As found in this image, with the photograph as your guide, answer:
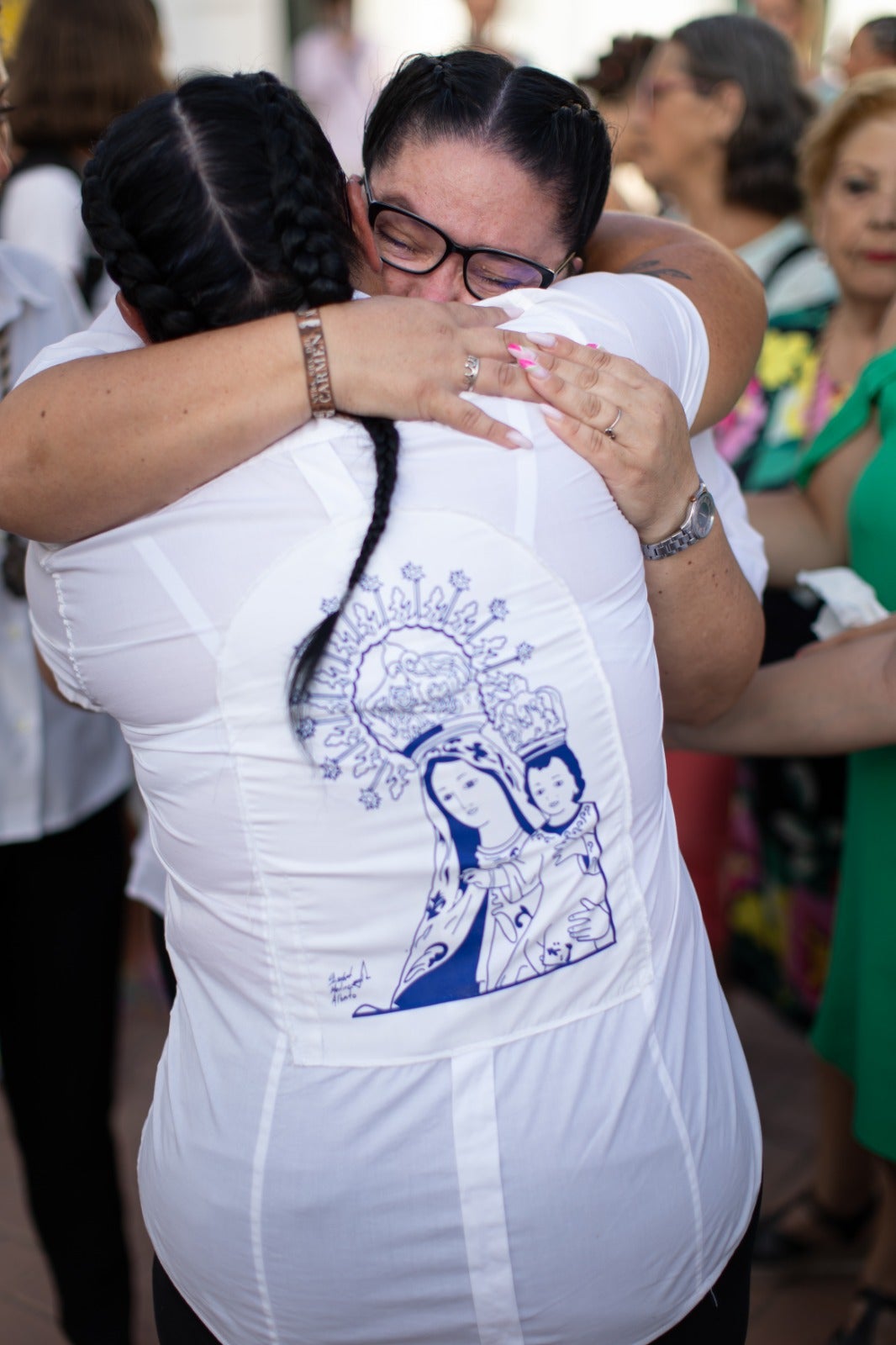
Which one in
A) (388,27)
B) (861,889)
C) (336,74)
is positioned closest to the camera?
(861,889)

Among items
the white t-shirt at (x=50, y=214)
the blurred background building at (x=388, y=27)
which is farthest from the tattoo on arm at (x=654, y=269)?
the blurred background building at (x=388, y=27)

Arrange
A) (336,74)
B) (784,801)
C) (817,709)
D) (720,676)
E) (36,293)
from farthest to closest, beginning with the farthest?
(336,74)
(784,801)
(36,293)
(817,709)
(720,676)

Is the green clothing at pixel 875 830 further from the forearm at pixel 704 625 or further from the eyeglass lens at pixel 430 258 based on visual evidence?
the eyeglass lens at pixel 430 258

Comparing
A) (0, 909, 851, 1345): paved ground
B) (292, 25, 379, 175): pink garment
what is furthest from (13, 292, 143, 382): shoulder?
(292, 25, 379, 175): pink garment

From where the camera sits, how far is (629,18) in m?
7.30

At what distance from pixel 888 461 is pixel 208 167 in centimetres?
134

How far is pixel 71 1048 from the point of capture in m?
2.24

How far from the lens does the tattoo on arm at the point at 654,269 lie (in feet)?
4.75

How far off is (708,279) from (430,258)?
0.34 m

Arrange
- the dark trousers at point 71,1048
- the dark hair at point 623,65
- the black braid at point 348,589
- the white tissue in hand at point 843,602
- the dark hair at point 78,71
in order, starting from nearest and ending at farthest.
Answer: the black braid at point 348,589, the white tissue in hand at point 843,602, the dark trousers at point 71,1048, the dark hair at point 78,71, the dark hair at point 623,65

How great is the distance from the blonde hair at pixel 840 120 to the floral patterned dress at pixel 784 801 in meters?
0.39

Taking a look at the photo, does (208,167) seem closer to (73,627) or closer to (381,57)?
(73,627)

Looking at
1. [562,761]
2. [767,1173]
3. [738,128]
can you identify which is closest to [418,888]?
[562,761]

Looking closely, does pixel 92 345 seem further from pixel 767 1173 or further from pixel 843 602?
pixel 767 1173
